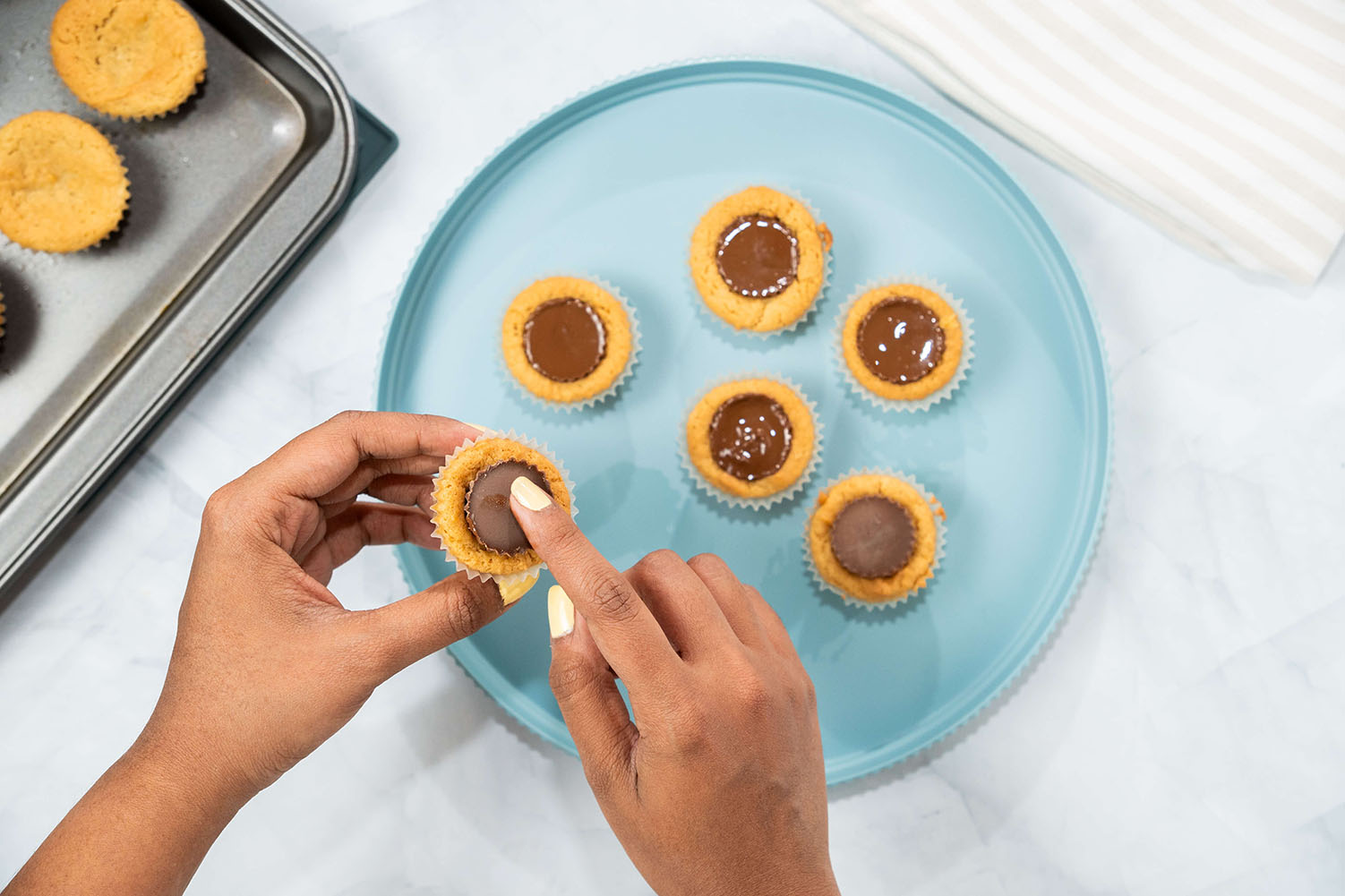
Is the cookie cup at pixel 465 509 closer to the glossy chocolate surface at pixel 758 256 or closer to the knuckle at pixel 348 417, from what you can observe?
the knuckle at pixel 348 417

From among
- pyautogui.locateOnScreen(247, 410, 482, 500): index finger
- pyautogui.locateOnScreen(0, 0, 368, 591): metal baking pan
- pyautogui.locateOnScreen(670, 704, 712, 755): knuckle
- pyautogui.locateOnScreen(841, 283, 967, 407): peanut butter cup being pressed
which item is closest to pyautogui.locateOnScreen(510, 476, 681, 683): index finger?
pyautogui.locateOnScreen(670, 704, 712, 755): knuckle

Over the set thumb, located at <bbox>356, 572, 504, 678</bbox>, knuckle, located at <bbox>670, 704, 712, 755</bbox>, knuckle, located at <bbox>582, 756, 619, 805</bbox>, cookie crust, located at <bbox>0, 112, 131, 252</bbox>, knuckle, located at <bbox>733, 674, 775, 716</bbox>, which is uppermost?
knuckle, located at <bbox>733, 674, 775, 716</bbox>

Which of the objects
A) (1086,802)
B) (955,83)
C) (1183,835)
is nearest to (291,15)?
(955,83)

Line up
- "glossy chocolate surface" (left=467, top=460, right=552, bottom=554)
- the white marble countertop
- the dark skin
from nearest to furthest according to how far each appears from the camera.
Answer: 1. the dark skin
2. "glossy chocolate surface" (left=467, top=460, right=552, bottom=554)
3. the white marble countertop

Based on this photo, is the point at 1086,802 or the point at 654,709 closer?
the point at 654,709

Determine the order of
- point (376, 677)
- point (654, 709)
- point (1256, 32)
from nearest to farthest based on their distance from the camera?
point (654, 709), point (376, 677), point (1256, 32)

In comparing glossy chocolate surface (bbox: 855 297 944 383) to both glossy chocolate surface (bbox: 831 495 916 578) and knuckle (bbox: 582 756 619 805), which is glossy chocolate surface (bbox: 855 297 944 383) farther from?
knuckle (bbox: 582 756 619 805)

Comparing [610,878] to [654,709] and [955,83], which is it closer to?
[654,709]
